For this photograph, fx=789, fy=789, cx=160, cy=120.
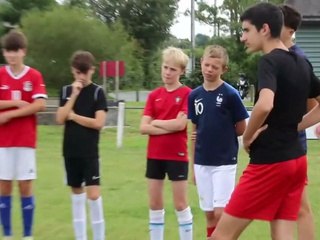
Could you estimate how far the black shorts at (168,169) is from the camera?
6617mm

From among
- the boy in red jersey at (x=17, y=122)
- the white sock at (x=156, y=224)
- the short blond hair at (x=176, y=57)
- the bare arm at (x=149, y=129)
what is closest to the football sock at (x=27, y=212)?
the boy in red jersey at (x=17, y=122)

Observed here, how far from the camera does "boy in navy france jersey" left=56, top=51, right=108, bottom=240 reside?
675cm

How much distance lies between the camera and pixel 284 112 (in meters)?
4.91

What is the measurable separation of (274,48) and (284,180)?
82 cm

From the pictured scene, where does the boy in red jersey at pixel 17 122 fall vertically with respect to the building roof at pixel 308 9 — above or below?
below

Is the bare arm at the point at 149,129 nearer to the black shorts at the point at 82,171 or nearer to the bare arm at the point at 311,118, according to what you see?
the black shorts at the point at 82,171

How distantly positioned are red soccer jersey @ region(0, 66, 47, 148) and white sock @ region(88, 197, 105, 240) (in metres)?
0.76

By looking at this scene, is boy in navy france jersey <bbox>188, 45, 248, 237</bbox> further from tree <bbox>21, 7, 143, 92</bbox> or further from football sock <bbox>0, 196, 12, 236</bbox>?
tree <bbox>21, 7, 143, 92</bbox>

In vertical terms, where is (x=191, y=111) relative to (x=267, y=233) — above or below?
above

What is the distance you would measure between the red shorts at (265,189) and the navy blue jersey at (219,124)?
1.29 meters

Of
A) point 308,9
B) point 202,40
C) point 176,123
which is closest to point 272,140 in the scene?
point 176,123

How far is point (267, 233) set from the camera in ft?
25.3

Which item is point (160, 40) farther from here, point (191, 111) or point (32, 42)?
point (191, 111)

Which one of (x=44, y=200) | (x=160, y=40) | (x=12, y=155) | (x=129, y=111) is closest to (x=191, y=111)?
(x=12, y=155)
